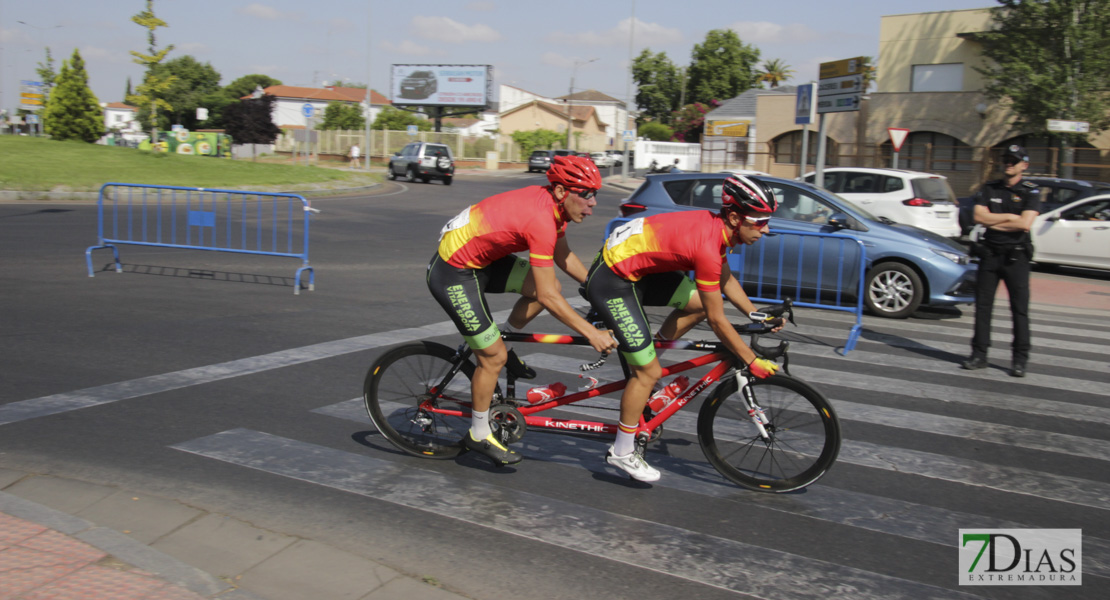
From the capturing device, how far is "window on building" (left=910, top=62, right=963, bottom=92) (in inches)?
1492

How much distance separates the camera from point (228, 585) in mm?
3479

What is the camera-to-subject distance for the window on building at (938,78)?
124 feet

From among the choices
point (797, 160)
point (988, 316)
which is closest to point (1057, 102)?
point (797, 160)

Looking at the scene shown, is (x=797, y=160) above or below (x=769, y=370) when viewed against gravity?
above

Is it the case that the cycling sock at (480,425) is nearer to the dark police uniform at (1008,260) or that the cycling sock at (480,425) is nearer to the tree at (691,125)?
the dark police uniform at (1008,260)

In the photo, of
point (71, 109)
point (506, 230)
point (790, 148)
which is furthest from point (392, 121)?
point (506, 230)

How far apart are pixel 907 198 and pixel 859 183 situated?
1.07m

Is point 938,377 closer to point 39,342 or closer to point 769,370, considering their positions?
point 769,370

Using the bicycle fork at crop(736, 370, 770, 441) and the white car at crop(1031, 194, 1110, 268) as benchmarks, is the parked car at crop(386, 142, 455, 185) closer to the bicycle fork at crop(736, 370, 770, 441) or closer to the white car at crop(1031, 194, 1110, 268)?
the white car at crop(1031, 194, 1110, 268)

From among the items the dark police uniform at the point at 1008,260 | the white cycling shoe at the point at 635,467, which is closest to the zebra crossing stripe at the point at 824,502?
the white cycling shoe at the point at 635,467

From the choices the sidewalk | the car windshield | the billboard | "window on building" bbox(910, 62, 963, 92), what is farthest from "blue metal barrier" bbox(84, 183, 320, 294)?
the billboard

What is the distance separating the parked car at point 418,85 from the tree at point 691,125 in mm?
21864

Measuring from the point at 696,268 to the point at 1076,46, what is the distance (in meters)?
32.1

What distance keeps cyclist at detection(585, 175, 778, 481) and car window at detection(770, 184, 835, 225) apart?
6223mm
